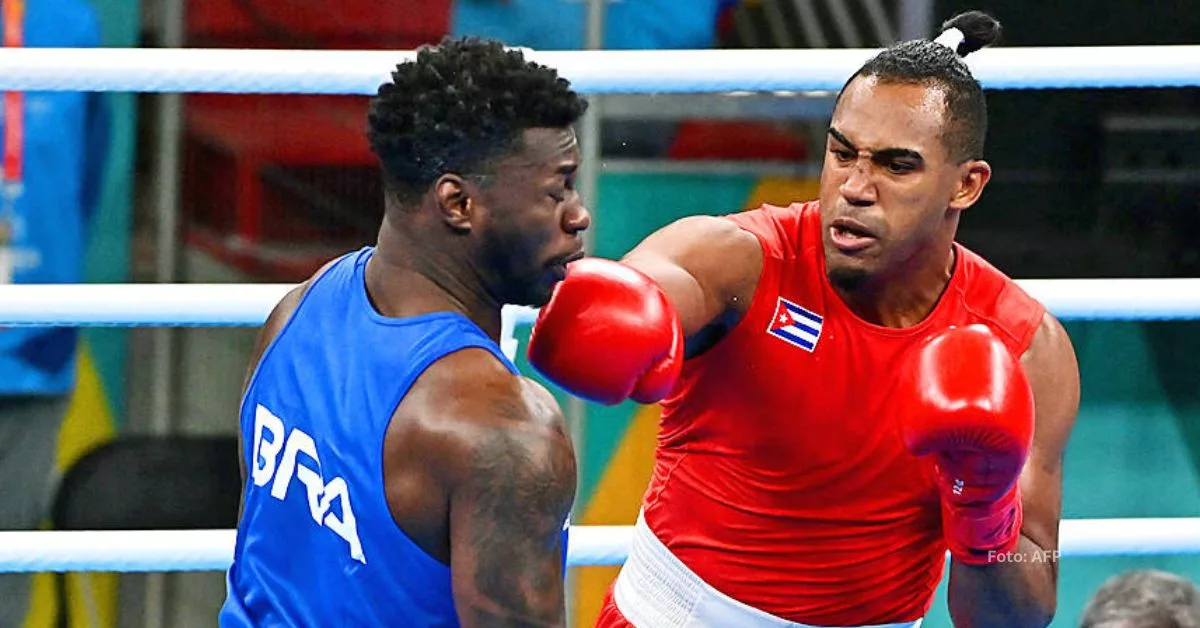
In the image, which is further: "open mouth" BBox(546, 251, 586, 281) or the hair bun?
the hair bun

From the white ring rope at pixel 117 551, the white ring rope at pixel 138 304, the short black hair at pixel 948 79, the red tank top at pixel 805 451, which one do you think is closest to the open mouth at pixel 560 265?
the red tank top at pixel 805 451

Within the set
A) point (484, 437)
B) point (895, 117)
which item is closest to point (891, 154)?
point (895, 117)

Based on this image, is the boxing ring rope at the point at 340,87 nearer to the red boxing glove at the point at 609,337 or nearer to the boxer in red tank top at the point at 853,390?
the boxer in red tank top at the point at 853,390

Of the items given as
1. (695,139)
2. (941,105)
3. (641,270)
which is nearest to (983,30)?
(941,105)

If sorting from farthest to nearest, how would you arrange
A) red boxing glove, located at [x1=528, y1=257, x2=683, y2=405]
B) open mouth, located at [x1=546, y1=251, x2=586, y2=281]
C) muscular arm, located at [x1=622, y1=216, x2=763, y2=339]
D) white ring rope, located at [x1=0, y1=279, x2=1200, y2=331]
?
white ring rope, located at [x1=0, y1=279, x2=1200, y2=331] < muscular arm, located at [x1=622, y1=216, x2=763, y2=339] < red boxing glove, located at [x1=528, y1=257, x2=683, y2=405] < open mouth, located at [x1=546, y1=251, x2=586, y2=281]

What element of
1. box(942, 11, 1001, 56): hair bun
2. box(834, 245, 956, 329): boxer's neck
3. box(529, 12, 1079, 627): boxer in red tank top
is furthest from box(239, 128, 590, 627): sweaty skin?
box(942, 11, 1001, 56): hair bun

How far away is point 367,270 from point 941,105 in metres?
0.76

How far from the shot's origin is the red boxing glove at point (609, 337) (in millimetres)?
1974

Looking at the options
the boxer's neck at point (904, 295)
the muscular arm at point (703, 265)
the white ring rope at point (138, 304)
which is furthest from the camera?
the white ring rope at point (138, 304)

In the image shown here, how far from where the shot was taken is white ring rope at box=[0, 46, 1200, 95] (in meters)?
2.46

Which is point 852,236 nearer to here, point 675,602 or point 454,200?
point 675,602

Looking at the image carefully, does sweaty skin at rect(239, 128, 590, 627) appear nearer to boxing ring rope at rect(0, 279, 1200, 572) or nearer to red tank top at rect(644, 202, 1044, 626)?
red tank top at rect(644, 202, 1044, 626)

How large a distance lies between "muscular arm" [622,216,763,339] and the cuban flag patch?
1.6 inches

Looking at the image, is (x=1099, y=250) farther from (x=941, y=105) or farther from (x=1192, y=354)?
(x=941, y=105)
